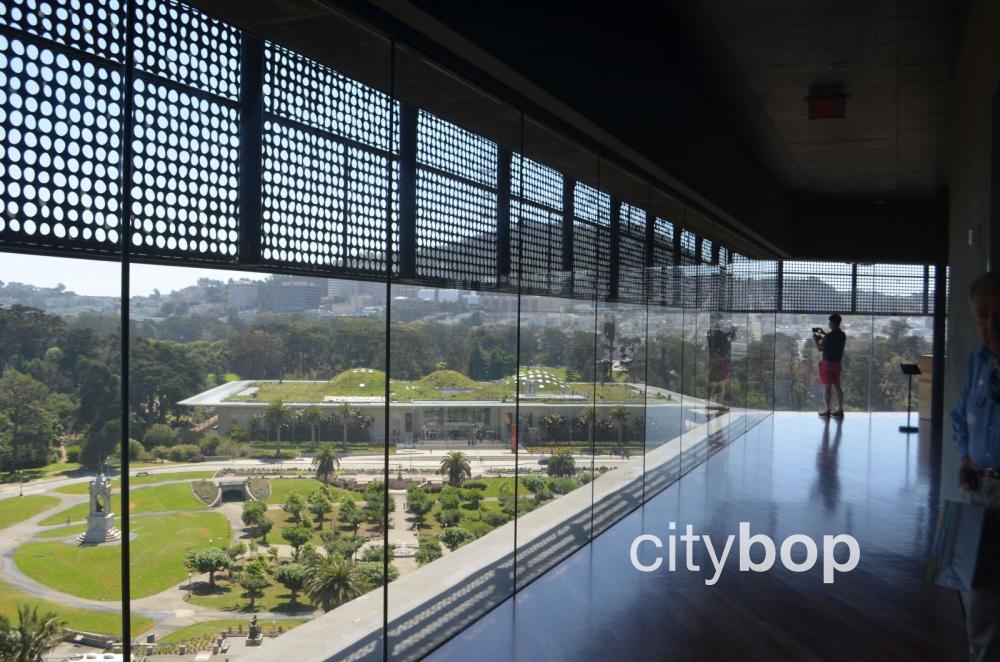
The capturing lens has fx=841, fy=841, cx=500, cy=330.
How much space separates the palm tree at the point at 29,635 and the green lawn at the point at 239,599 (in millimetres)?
445

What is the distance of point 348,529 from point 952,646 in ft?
9.26

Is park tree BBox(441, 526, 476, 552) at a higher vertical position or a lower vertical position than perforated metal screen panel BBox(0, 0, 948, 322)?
lower

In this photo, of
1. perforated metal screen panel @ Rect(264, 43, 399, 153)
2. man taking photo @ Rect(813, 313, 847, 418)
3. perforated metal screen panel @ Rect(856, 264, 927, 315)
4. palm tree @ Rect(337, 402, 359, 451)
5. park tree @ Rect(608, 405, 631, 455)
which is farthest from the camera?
perforated metal screen panel @ Rect(856, 264, 927, 315)

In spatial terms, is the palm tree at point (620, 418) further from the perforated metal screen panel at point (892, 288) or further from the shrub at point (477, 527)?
the perforated metal screen panel at point (892, 288)

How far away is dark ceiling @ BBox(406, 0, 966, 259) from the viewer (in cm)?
379

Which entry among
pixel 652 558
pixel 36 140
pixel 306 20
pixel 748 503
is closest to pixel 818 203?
pixel 748 503

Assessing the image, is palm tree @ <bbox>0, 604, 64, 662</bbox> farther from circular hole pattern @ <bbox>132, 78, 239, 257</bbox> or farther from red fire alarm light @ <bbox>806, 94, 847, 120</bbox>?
red fire alarm light @ <bbox>806, 94, 847, 120</bbox>

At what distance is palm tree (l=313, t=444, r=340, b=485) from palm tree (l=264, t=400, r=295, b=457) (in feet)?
0.68

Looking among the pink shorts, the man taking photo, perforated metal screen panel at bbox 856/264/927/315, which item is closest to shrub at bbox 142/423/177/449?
the man taking photo

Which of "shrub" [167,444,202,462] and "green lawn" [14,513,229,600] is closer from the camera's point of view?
"green lawn" [14,513,229,600]

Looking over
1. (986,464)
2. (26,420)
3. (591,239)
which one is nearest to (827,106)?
(591,239)

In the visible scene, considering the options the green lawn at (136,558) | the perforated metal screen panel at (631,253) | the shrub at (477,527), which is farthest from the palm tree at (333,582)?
the perforated metal screen panel at (631,253)

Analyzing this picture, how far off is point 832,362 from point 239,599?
13319mm

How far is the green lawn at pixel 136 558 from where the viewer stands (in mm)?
1651
